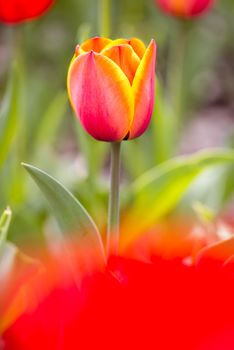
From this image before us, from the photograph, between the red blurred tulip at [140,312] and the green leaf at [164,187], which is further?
the green leaf at [164,187]

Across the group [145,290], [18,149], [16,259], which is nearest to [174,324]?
[145,290]

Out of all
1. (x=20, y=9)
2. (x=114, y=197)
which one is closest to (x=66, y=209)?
(x=114, y=197)

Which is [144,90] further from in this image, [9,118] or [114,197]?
[9,118]

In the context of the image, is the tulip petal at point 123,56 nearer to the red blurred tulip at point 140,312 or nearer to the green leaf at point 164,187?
the red blurred tulip at point 140,312

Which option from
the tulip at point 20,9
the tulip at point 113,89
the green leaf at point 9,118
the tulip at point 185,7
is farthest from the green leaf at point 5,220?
the tulip at point 185,7

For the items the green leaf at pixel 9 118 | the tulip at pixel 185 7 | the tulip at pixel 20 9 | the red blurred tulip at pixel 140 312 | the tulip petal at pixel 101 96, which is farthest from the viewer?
the tulip at pixel 185 7
